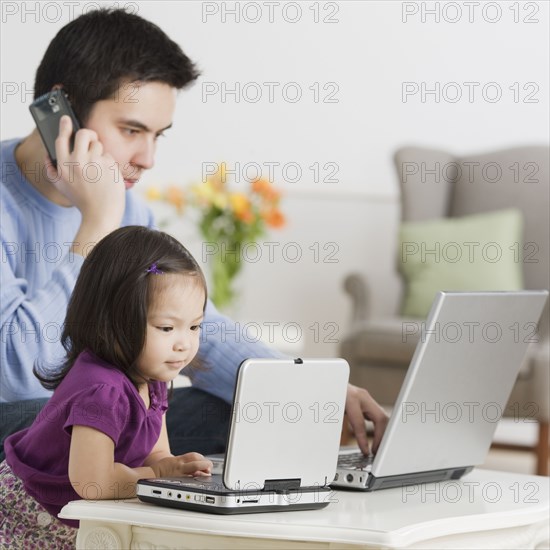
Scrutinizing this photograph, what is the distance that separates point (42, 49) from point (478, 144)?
206 centimetres

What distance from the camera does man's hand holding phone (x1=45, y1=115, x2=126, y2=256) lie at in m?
1.36

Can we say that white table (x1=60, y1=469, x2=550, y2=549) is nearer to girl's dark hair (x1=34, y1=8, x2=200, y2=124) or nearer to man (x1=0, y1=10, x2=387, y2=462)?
man (x1=0, y1=10, x2=387, y2=462)

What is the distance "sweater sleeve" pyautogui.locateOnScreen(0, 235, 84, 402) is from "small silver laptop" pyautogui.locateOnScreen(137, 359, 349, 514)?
1.26 feet

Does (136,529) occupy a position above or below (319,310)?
above

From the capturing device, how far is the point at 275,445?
1.01 meters

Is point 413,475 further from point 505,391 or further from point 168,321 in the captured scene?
point 168,321

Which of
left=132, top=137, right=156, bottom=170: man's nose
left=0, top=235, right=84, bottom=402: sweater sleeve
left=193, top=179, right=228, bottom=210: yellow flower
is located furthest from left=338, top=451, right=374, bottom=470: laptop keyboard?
left=193, top=179, right=228, bottom=210: yellow flower

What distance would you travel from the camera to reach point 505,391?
1322 mm

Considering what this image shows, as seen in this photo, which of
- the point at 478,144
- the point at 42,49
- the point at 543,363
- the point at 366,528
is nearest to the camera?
the point at 366,528

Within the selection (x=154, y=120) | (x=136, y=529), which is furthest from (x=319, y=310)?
(x=136, y=529)

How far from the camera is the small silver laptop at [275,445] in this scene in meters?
0.97

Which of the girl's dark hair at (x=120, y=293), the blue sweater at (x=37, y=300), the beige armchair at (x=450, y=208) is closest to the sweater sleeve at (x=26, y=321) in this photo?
the blue sweater at (x=37, y=300)

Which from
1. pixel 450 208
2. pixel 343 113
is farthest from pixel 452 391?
pixel 343 113

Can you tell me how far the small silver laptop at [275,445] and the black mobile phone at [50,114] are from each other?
2.09ft
